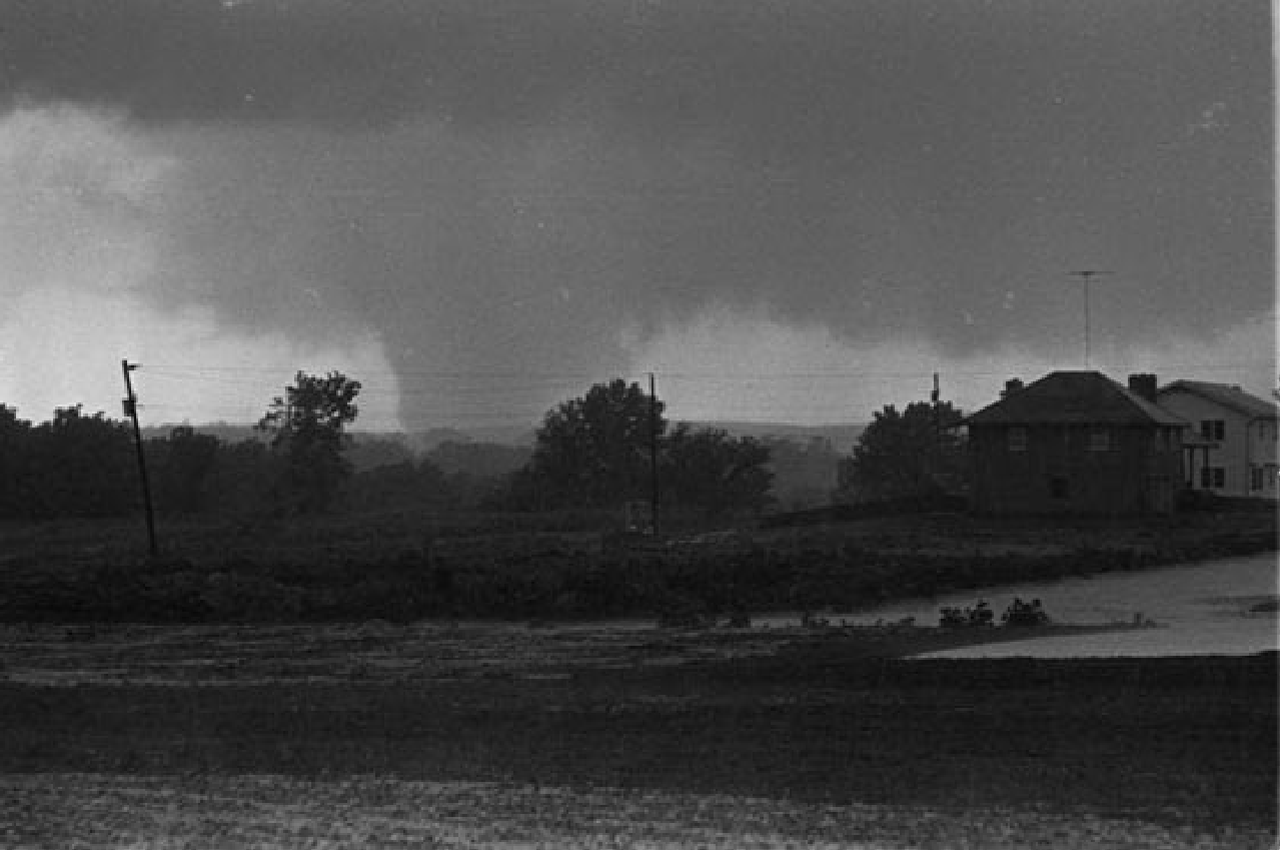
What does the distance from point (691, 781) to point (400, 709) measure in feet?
20.4

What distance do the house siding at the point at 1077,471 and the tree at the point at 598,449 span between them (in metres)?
42.0

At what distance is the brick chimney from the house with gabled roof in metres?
10.2

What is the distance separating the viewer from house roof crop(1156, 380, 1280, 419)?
287 ft

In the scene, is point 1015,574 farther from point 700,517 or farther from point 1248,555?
point 700,517

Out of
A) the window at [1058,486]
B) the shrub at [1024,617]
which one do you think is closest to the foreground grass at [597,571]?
the window at [1058,486]

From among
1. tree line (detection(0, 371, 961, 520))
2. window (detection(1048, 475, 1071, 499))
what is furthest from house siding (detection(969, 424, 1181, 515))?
tree line (detection(0, 371, 961, 520))

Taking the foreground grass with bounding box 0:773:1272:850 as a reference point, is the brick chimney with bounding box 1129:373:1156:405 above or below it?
above

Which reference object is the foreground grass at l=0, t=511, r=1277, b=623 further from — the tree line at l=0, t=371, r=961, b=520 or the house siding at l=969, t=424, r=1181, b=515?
the tree line at l=0, t=371, r=961, b=520

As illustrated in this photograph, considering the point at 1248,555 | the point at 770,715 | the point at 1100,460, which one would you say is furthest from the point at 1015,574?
the point at 770,715

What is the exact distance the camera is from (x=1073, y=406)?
70125mm

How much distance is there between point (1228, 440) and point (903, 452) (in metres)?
34.2

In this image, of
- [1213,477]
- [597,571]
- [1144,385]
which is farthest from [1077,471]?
[597,571]

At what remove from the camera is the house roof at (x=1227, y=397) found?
8756cm

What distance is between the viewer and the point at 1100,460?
6925 cm
